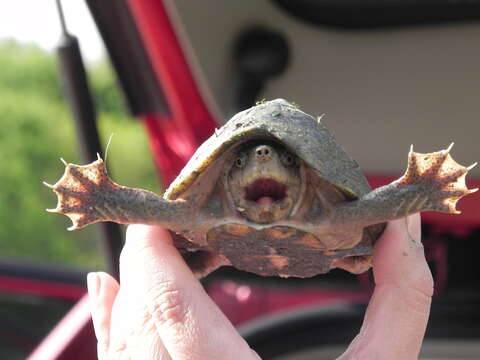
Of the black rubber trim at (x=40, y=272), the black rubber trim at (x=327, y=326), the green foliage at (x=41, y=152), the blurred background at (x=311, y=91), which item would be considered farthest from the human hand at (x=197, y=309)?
the green foliage at (x=41, y=152)

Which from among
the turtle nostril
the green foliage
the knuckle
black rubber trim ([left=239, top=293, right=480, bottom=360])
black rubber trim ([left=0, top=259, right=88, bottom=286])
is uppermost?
the green foliage

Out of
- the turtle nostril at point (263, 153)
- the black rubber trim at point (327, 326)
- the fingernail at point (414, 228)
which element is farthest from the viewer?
the black rubber trim at point (327, 326)

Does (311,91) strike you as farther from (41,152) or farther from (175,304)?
(41,152)

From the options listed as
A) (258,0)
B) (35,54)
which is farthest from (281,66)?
(35,54)

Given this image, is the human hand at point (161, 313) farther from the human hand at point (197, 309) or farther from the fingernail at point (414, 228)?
the fingernail at point (414, 228)

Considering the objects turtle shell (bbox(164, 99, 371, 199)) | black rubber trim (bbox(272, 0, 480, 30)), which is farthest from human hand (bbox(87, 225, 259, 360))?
black rubber trim (bbox(272, 0, 480, 30))

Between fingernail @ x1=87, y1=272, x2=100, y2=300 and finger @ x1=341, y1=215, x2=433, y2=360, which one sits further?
fingernail @ x1=87, y1=272, x2=100, y2=300

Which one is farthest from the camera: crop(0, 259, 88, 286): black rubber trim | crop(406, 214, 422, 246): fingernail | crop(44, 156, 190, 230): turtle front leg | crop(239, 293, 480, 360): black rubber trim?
crop(0, 259, 88, 286): black rubber trim

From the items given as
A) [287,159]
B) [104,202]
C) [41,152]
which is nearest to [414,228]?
[287,159]

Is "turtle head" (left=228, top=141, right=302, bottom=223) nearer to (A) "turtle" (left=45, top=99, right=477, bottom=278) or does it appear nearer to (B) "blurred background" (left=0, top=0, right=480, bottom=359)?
(A) "turtle" (left=45, top=99, right=477, bottom=278)
